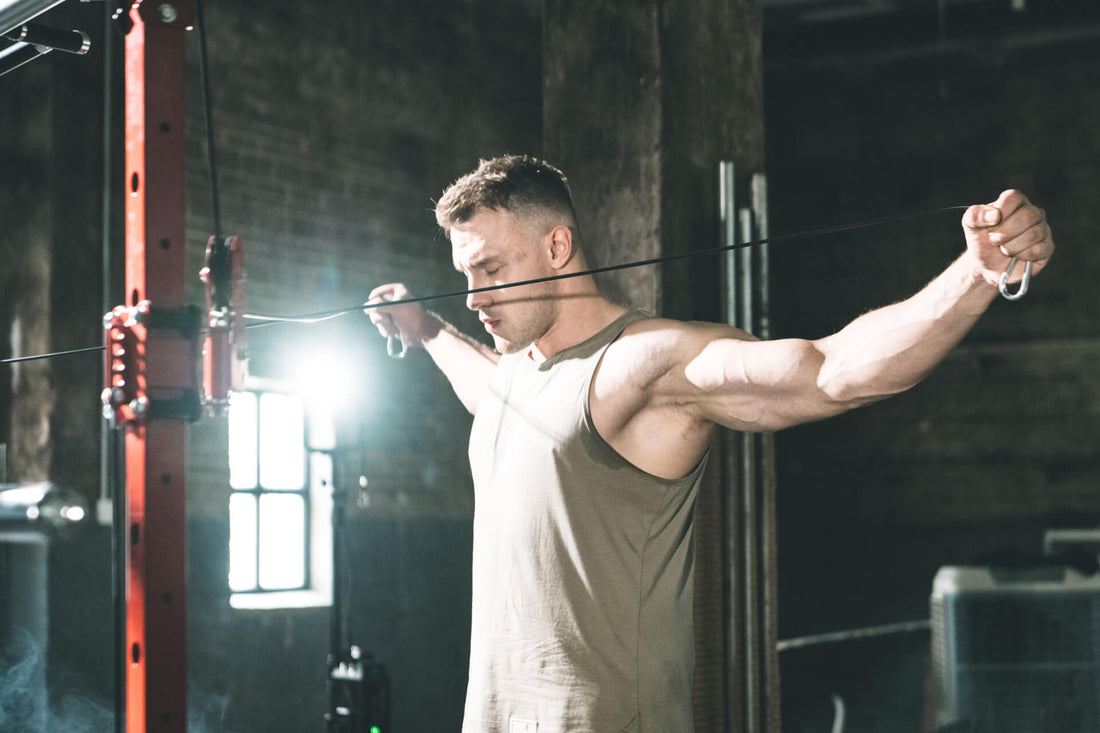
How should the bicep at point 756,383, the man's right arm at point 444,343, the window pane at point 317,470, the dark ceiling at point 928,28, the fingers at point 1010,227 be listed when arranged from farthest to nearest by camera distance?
the dark ceiling at point 928,28
the window pane at point 317,470
the man's right arm at point 444,343
the bicep at point 756,383
the fingers at point 1010,227

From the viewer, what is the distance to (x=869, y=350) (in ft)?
5.07

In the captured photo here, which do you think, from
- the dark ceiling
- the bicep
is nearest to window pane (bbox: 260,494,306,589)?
the dark ceiling

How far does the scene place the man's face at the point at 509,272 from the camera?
6.73 feet

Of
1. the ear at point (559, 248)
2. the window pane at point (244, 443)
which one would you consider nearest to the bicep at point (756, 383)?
the ear at point (559, 248)

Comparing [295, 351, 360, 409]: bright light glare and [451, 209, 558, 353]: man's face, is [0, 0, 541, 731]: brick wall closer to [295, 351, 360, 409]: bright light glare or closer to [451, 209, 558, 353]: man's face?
[295, 351, 360, 409]: bright light glare

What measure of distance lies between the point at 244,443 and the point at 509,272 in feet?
14.1

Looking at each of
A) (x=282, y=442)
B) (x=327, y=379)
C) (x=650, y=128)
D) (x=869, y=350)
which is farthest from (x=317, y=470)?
(x=869, y=350)

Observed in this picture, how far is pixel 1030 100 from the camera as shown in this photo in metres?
7.78

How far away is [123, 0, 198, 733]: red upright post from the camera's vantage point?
6.66 ft

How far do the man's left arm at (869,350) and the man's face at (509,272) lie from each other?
13.4 inches

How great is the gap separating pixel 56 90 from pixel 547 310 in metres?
3.98

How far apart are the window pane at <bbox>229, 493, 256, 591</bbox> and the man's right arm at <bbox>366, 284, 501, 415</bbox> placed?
3.57 meters

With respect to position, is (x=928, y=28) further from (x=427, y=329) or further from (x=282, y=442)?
(x=427, y=329)

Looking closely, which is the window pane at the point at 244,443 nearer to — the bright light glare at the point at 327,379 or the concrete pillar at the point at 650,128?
the bright light glare at the point at 327,379
